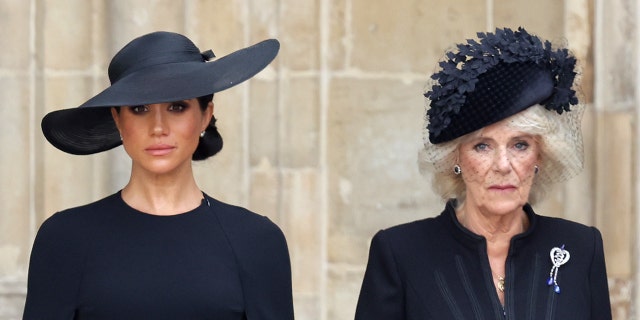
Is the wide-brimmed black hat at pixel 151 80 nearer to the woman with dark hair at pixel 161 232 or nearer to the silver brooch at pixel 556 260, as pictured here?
the woman with dark hair at pixel 161 232

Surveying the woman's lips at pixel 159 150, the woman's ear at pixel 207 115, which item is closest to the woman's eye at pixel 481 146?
the woman's ear at pixel 207 115

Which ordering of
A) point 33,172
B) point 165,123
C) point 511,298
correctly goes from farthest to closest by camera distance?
point 33,172 → point 511,298 → point 165,123

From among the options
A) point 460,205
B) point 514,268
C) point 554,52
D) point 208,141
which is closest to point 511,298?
point 514,268

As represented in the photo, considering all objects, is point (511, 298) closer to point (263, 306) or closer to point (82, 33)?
point (263, 306)

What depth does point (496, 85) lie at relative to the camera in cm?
390

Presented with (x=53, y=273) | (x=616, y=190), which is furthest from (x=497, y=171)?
(x=616, y=190)

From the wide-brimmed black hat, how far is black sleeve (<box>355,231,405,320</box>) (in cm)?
72

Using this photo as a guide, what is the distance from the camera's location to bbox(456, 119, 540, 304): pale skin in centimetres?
391

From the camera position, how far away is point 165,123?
12.2 ft

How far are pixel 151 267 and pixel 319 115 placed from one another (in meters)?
2.23

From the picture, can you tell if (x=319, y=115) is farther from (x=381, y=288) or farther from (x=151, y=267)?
(x=151, y=267)

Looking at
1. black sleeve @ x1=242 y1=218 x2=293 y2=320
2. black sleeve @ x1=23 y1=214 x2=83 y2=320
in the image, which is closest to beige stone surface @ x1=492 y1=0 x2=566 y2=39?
black sleeve @ x1=242 y1=218 x2=293 y2=320

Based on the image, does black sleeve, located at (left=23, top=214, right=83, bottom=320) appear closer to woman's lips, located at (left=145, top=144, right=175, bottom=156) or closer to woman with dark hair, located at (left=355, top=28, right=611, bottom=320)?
woman's lips, located at (left=145, top=144, right=175, bottom=156)

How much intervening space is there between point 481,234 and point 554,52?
1.90ft
